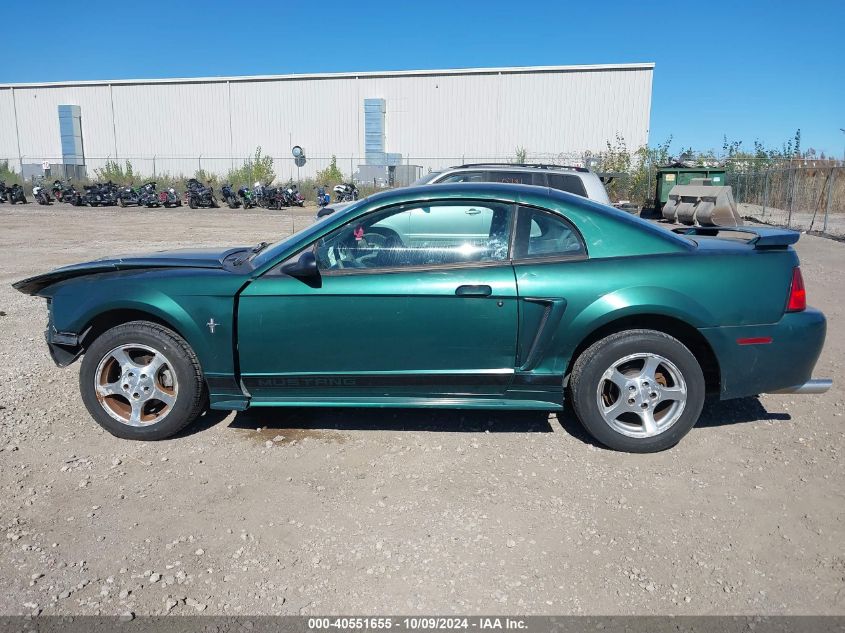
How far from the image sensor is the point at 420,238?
Answer: 4.31 metres

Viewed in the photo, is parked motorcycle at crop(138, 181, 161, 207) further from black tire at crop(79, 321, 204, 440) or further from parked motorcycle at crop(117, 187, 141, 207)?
black tire at crop(79, 321, 204, 440)

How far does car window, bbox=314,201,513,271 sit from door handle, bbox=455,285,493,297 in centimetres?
20

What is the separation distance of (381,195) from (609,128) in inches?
1460

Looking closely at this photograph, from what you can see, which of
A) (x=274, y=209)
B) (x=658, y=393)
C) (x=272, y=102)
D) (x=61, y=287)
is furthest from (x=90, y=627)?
(x=272, y=102)

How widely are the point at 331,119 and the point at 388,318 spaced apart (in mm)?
40241

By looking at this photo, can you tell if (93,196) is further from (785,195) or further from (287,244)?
(287,244)

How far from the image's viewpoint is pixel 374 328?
412cm

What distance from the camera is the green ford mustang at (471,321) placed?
409 cm

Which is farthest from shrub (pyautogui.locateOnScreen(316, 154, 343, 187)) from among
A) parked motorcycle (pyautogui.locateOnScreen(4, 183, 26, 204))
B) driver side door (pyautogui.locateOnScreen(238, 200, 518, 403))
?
driver side door (pyautogui.locateOnScreen(238, 200, 518, 403))

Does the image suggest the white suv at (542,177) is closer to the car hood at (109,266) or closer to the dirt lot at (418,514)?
the dirt lot at (418,514)

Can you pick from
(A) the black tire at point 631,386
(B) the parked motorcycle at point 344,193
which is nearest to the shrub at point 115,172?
(B) the parked motorcycle at point 344,193

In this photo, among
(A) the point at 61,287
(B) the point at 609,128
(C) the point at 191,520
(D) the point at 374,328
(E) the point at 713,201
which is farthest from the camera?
(B) the point at 609,128

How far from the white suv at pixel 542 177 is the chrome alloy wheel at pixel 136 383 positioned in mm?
4826

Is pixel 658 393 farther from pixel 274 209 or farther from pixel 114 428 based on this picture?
pixel 274 209
